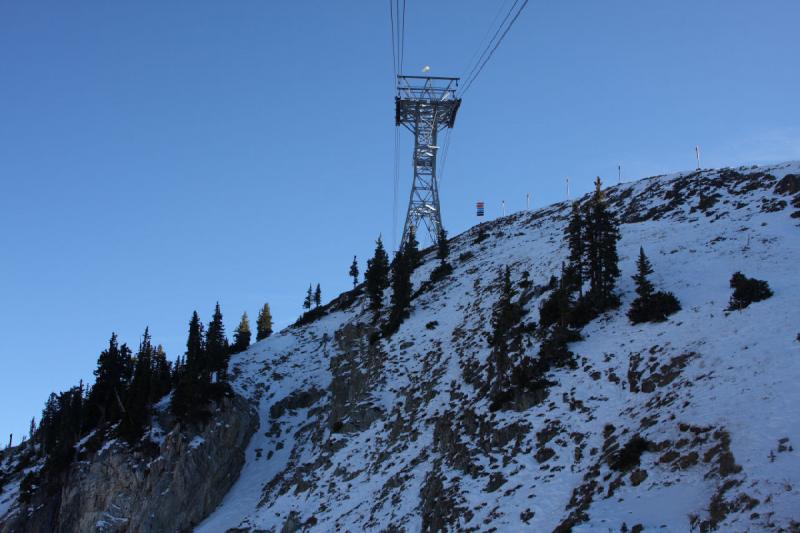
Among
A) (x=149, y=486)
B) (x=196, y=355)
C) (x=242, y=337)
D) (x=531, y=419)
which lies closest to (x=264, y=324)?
(x=242, y=337)

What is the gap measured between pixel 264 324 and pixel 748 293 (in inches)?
3633

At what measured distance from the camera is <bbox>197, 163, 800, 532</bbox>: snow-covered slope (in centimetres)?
2502

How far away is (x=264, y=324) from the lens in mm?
118625

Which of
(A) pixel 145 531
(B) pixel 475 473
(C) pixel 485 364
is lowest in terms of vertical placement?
(A) pixel 145 531

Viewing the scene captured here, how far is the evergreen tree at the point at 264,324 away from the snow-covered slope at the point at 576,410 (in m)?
33.2

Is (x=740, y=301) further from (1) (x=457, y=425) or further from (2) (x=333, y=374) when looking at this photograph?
(2) (x=333, y=374)

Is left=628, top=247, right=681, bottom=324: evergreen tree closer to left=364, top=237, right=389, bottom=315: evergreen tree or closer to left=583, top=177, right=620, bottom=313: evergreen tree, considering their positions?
left=583, top=177, right=620, bottom=313: evergreen tree

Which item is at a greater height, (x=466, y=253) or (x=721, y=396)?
(x=466, y=253)

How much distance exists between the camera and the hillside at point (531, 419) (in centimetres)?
2559

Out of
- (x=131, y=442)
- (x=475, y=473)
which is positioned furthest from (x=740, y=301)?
(x=131, y=442)

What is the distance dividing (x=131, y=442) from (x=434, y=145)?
182 feet

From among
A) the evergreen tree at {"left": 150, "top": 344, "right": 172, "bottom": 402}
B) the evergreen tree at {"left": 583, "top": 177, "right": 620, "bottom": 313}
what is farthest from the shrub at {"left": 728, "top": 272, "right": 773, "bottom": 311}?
the evergreen tree at {"left": 150, "top": 344, "right": 172, "bottom": 402}

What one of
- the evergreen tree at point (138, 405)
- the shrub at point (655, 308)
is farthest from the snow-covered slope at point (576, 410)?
the evergreen tree at point (138, 405)

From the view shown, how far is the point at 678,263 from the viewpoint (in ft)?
171
